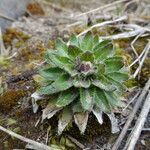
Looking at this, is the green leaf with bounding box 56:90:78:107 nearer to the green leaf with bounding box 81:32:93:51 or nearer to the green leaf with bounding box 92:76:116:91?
the green leaf with bounding box 92:76:116:91

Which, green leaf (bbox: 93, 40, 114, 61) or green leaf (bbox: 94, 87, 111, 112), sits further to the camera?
green leaf (bbox: 93, 40, 114, 61)

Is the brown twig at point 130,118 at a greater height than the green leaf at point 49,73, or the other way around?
the green leaf at point 49,73

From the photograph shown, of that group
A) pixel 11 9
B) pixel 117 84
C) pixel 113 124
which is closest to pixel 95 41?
pixel 117 84

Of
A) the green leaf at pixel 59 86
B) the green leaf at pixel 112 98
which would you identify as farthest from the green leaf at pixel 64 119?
the green leaf at pixel 112 98

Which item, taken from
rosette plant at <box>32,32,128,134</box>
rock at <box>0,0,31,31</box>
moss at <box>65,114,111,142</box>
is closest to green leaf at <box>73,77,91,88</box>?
rosette plant at <box>32,32,128,134</box>

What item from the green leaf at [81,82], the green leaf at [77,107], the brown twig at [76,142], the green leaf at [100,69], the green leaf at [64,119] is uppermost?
the green leaf at [100,69]

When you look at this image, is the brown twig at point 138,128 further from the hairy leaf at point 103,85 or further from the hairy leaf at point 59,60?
the hairy leaf at point 59,60
